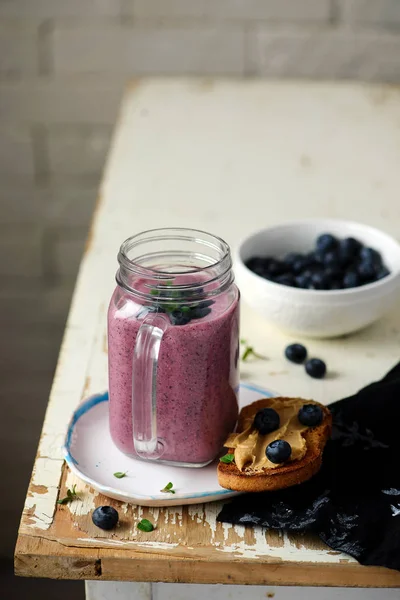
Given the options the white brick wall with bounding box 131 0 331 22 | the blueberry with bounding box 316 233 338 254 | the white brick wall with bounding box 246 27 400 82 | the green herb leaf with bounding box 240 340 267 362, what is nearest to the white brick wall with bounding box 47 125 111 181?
the white brick wall with bounding box 131 0 331 22

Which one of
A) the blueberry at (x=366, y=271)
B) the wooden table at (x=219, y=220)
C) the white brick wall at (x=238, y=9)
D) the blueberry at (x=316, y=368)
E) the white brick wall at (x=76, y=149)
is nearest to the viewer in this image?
the wooden table at (x=219, y=220)

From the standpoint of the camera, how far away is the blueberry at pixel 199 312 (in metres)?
0.73

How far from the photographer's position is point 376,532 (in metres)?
0.70

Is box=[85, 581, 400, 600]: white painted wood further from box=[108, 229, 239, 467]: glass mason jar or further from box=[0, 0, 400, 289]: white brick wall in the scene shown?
box=[0, 0, 400, 289]: white brick wall

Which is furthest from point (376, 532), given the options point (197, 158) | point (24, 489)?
point (24, 489)

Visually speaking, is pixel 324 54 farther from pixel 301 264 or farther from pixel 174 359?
pixel 174 359

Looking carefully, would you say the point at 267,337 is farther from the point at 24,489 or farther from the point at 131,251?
the point at 24,489

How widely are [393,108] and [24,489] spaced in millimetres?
1311

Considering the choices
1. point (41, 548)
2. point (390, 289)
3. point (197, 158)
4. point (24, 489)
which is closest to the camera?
point (41, 548)

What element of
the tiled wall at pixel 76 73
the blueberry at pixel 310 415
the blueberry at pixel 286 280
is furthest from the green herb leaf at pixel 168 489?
the tiled wall at pixel 76 73

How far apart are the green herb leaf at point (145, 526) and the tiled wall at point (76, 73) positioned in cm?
156

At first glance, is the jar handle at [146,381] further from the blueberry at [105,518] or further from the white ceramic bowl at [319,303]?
the white ceramic bowl at [319,303]

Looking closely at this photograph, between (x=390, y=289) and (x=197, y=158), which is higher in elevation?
(x=390, y=289)

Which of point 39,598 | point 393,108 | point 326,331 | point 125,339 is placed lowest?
point 39,598
